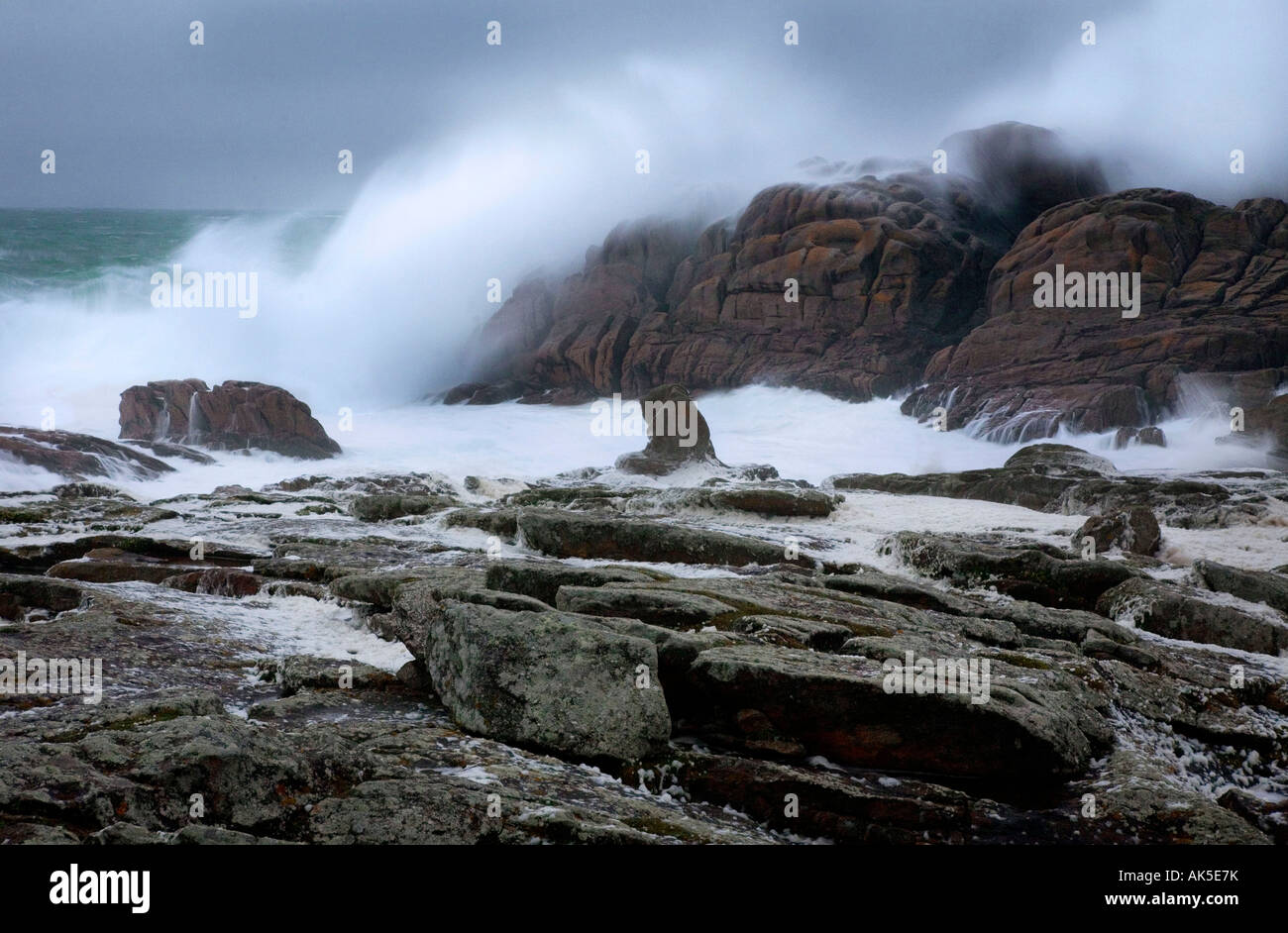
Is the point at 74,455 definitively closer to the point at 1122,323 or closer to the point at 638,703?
the point at 638,703

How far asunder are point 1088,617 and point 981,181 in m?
59.4

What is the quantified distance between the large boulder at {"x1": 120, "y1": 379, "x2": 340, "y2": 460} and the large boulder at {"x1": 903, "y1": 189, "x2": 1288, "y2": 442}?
32432 mm

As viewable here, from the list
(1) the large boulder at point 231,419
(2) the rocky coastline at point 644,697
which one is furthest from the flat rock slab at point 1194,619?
(1) the large boulder at point 231,419

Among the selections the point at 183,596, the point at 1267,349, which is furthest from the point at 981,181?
the point at 183,596

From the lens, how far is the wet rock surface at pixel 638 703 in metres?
5.19

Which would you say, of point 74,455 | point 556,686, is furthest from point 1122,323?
point 74,455

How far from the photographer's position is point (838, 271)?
5469cm

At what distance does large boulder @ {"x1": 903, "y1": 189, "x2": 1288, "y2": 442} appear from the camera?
1569 inches

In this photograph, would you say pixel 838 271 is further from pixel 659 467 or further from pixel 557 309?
pixel 659 467

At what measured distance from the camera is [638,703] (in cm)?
667

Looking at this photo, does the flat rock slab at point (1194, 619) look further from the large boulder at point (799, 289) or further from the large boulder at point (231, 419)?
the large boulder at point (799, 289)

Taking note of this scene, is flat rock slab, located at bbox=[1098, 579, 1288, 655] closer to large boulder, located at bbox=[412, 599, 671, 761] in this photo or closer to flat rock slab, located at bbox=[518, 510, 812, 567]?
flat rock slab, located at bbox=[518, 510, 812, 567]

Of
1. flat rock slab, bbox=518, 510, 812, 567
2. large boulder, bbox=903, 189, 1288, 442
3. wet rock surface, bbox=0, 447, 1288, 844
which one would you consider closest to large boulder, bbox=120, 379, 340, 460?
wet rock surface, bbox=0, 447, 1288, 844
